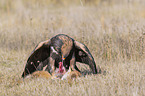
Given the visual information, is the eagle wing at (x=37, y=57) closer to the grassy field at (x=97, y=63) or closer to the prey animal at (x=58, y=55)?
the prey animal at (x=58, y=55)

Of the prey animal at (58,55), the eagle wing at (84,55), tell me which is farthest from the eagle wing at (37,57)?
the eagle wing at (84,55)

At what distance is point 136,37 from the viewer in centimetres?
587

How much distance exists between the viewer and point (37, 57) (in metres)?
4.21

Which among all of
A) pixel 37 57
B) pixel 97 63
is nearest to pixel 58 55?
pixel 37 57

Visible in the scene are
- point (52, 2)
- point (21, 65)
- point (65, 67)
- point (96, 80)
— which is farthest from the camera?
point (52, 2)

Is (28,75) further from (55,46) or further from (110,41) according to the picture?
(110,41)

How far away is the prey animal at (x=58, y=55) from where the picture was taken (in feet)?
12.7

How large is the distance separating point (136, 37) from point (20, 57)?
10.7ft

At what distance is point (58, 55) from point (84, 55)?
54 cm

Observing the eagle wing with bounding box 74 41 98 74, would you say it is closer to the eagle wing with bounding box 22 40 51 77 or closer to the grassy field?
the grassy field

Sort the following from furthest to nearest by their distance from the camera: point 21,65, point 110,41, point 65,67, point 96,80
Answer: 1. point 110,41
2. point 21,65
3. point 65,67
4. point 96,80

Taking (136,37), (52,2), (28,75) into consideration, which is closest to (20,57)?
(28,75)

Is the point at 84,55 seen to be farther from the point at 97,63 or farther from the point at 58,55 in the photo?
the point at 97,63

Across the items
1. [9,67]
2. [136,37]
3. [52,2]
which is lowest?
[9,67]
